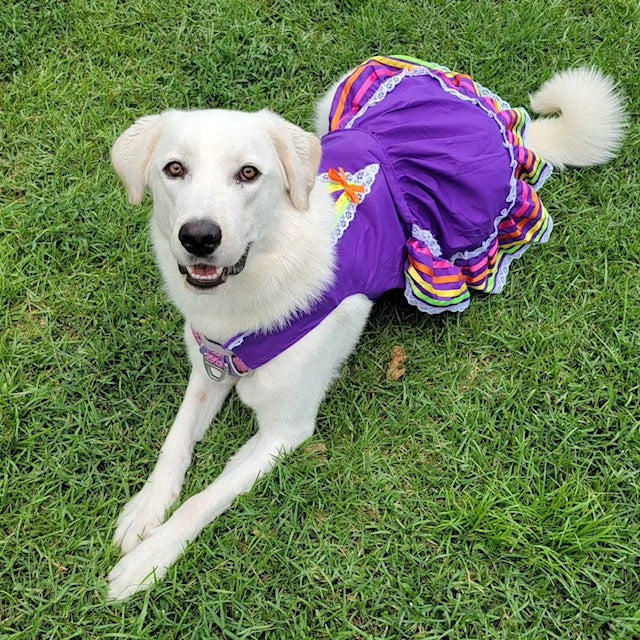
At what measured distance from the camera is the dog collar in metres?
2.55

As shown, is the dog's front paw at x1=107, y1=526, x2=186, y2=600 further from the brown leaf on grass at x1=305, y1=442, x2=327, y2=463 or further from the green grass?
the brown leaf on grass at x1=305, y1=442, x2=327, y2=463

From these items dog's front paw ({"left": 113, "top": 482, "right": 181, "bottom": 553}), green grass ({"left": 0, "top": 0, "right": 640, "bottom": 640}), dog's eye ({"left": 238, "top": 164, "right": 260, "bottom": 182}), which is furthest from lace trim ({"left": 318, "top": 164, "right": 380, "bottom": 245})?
dog's front paw ({"left": 113, "top": 482, "right": 181, "bottom": 553})

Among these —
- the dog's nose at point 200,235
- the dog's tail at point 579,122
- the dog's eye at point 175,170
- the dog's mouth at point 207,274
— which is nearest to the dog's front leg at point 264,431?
the dog's mouth at point 207,274

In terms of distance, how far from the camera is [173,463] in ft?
8.82

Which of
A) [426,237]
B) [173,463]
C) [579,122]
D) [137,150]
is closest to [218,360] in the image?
[173,463]

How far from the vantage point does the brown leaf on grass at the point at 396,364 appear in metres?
3.06

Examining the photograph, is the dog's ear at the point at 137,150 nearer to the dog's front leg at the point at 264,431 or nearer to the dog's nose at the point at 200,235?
the dog's nose at the point at 200,235

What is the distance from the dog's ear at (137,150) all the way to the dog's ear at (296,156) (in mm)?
384

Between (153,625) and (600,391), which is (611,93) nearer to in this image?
(600,391)

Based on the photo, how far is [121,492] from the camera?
8.81 ft

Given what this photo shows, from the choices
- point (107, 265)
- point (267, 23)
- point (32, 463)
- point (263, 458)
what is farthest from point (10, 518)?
point (267, 23)

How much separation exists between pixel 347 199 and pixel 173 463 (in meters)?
1.25

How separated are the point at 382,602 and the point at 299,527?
0.41m

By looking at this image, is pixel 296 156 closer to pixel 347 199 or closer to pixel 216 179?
pixel 216 179
